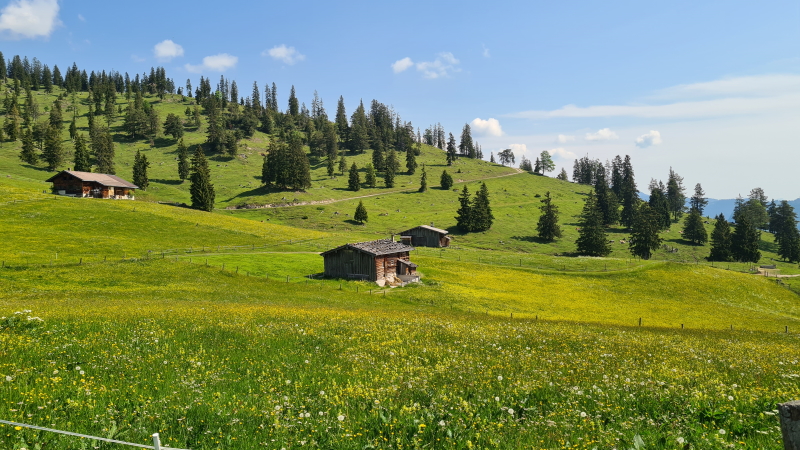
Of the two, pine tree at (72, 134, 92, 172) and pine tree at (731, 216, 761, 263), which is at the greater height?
pine tree at (72, 134, 92, 172)

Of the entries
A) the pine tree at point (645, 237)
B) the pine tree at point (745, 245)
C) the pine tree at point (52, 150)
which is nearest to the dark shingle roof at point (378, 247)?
the pine tree at point (645, 237)

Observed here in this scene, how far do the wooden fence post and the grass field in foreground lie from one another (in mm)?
2378

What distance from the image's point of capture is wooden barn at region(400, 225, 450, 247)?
108 meters

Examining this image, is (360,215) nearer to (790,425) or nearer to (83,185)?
(83,185)

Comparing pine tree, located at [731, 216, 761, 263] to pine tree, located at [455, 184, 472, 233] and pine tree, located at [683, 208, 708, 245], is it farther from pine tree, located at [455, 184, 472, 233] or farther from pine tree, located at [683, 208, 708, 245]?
pine tree, located at [455, 184, 472, 233]

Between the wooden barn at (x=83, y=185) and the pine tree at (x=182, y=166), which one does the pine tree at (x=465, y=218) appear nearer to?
the wooden barn at (x=83, y=185)

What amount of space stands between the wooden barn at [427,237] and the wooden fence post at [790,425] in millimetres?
101133

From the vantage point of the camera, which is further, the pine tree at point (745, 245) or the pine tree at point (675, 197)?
the pine tree at point (675, 197)

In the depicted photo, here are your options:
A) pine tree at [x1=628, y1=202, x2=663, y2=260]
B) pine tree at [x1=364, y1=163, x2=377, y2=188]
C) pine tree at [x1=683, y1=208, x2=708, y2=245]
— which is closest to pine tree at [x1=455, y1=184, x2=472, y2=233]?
pine tree at [x1=628, y1=202, x2=663, y2=260]

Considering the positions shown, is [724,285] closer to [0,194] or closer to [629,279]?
[629,279]

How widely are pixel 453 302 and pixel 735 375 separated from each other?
121 ft

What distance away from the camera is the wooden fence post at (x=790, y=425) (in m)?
4.11

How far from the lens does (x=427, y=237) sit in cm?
10925

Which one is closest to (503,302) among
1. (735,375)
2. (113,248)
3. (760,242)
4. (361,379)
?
(735,375)
